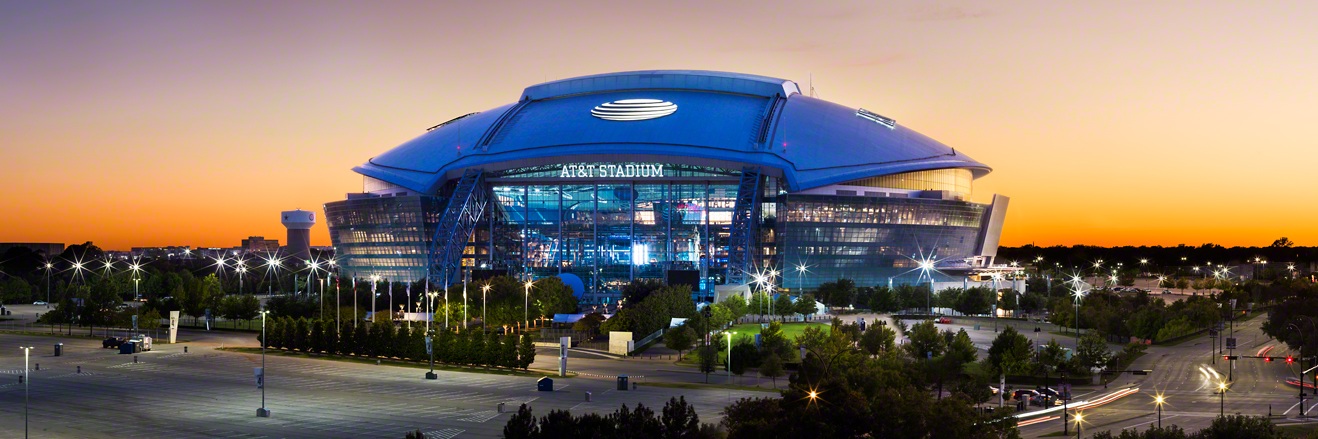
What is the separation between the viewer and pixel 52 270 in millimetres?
199375

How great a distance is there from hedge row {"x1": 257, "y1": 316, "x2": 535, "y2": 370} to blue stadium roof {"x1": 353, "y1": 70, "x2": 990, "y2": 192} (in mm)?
78939

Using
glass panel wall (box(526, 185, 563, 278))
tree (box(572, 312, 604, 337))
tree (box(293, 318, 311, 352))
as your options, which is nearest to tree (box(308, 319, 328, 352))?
tree (box(293, 318, 311, 352))

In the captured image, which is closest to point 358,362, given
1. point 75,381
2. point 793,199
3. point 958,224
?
point 75,381

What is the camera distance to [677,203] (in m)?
168

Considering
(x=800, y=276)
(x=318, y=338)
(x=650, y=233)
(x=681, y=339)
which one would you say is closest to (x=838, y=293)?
(x=800, y=276)

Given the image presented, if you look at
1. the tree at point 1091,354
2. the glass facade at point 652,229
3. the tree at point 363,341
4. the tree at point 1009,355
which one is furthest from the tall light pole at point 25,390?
the glass facade at point 652,229

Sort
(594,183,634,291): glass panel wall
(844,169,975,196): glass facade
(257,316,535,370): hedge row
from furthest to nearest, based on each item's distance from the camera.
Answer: (594,183,634,291): glass panel wall → (844,169,975,196): glass facade → (257,316,535,370): hedge row

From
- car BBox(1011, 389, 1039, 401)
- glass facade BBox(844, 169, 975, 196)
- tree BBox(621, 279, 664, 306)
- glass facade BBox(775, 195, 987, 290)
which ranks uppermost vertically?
glass facade BBox(844, 169, 975, 196)

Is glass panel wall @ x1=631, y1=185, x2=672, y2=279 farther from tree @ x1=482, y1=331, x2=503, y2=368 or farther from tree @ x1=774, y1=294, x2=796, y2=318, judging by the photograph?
tree @ x1=482, y1=331, x2=503, y2=368

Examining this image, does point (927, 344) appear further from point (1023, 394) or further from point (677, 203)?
point (677, 203)

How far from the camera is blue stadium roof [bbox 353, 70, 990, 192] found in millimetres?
161875

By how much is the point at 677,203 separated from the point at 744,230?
13.4 metres

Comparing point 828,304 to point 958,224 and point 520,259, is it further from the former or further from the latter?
point 520,259

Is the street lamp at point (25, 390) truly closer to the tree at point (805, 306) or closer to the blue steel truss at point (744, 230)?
the tree at point (805, 306)
